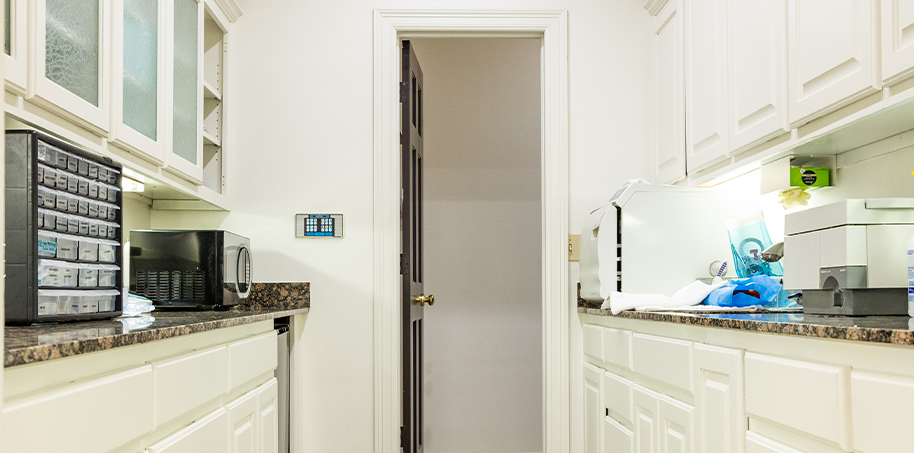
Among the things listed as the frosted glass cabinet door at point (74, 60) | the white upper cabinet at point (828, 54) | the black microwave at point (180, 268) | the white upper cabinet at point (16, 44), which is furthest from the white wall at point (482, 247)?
the white upper cabinet at point (16, 44)

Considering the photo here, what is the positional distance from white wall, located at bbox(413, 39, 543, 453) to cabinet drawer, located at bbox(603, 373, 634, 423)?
1501 mm

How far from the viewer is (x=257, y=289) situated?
8.98ft

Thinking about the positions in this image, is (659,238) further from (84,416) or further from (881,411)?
(84,416)

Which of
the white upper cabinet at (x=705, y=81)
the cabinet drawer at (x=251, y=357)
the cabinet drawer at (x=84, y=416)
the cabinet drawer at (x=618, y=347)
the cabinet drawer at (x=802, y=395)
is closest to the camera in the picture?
the cabinet drawer at (x=84, y=416)

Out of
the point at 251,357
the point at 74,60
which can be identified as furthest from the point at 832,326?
the point at 74,60

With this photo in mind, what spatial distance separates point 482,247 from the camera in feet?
12.7

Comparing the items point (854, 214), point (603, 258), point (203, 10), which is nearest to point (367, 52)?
point (203, 10)

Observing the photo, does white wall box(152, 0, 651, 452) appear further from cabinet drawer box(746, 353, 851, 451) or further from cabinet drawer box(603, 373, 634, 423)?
cabinet drawer box(746, 353, 851, 451)

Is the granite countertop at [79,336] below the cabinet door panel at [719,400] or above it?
above

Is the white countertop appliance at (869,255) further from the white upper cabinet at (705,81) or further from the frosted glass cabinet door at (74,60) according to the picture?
the frosted glass cabinet door at (74,60)

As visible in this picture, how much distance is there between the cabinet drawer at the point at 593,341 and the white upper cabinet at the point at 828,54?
1051 mm

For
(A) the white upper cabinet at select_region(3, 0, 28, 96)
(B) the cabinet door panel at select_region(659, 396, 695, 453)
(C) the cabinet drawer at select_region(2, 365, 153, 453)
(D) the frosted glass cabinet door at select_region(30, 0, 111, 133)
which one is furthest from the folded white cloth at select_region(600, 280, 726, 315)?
(A) the white upper cabinet at select_region(3, 0, 28, 96)

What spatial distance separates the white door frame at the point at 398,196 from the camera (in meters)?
2.74

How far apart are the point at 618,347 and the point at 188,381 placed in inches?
54.5
